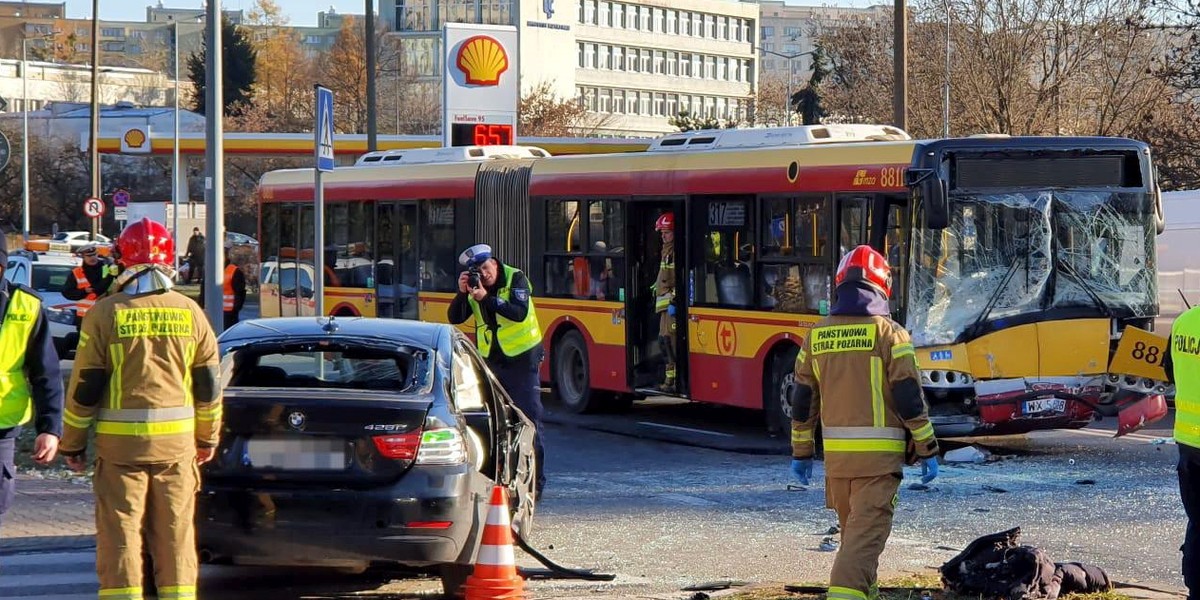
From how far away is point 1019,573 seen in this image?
7754mm

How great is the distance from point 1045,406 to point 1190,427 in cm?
644

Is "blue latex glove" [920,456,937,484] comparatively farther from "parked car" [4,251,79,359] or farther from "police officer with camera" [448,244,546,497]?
"parked car" [4,251,79,359]

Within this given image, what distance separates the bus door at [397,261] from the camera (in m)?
20.0

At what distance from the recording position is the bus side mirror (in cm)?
1280

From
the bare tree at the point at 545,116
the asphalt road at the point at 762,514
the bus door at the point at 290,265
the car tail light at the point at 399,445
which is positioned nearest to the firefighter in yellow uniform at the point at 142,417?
the car tail light at the point at 399,445

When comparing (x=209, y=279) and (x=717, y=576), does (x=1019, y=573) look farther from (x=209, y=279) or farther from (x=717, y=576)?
(x=209, y=279)

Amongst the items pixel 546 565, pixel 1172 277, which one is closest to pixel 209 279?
pixel 546 565

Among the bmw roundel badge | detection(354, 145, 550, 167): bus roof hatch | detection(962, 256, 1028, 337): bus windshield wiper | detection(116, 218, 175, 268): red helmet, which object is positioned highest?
detection(354, 145, 550, 167): bus roof hatch

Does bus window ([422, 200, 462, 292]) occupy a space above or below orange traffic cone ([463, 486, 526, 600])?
above

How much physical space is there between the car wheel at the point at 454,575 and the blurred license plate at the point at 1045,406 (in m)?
6.53

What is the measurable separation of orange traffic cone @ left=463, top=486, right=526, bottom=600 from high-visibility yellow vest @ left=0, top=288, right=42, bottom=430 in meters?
2.03

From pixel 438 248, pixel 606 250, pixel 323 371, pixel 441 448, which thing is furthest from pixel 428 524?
pixel 438 248

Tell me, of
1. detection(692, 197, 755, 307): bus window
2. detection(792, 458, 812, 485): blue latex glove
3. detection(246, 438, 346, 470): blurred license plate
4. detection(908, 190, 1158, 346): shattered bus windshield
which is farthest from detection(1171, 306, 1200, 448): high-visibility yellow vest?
detection(692, 197, 755, 307): bus window

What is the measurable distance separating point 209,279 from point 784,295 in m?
5.45
